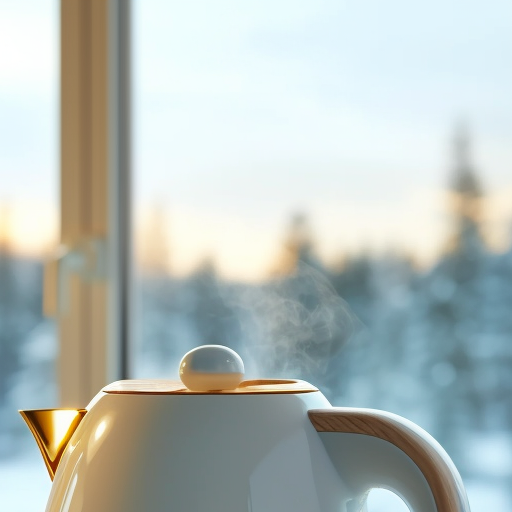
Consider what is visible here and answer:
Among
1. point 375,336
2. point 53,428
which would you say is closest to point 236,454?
point 53,428

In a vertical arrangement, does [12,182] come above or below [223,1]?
below

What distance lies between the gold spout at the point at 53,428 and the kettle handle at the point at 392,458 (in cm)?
18

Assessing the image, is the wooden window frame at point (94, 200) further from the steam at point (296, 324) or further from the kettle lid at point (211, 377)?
the kettle lid at point (211, 377)

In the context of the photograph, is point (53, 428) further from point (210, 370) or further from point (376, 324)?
point (376, 324)

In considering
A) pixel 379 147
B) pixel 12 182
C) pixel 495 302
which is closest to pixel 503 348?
pixel 495 302

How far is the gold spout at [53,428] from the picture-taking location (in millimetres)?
602

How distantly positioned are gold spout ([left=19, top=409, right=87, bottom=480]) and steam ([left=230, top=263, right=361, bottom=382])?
0.46m

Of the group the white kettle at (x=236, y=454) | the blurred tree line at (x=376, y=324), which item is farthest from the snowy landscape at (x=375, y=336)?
the white kettle at (x=236, y=454)

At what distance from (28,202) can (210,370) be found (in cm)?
74

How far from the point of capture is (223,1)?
1103 mm

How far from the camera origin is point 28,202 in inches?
47.3

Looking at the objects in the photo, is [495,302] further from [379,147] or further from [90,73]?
[90,73]

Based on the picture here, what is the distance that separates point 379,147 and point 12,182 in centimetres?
52

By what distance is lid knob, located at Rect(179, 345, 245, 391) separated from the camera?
0.54m
